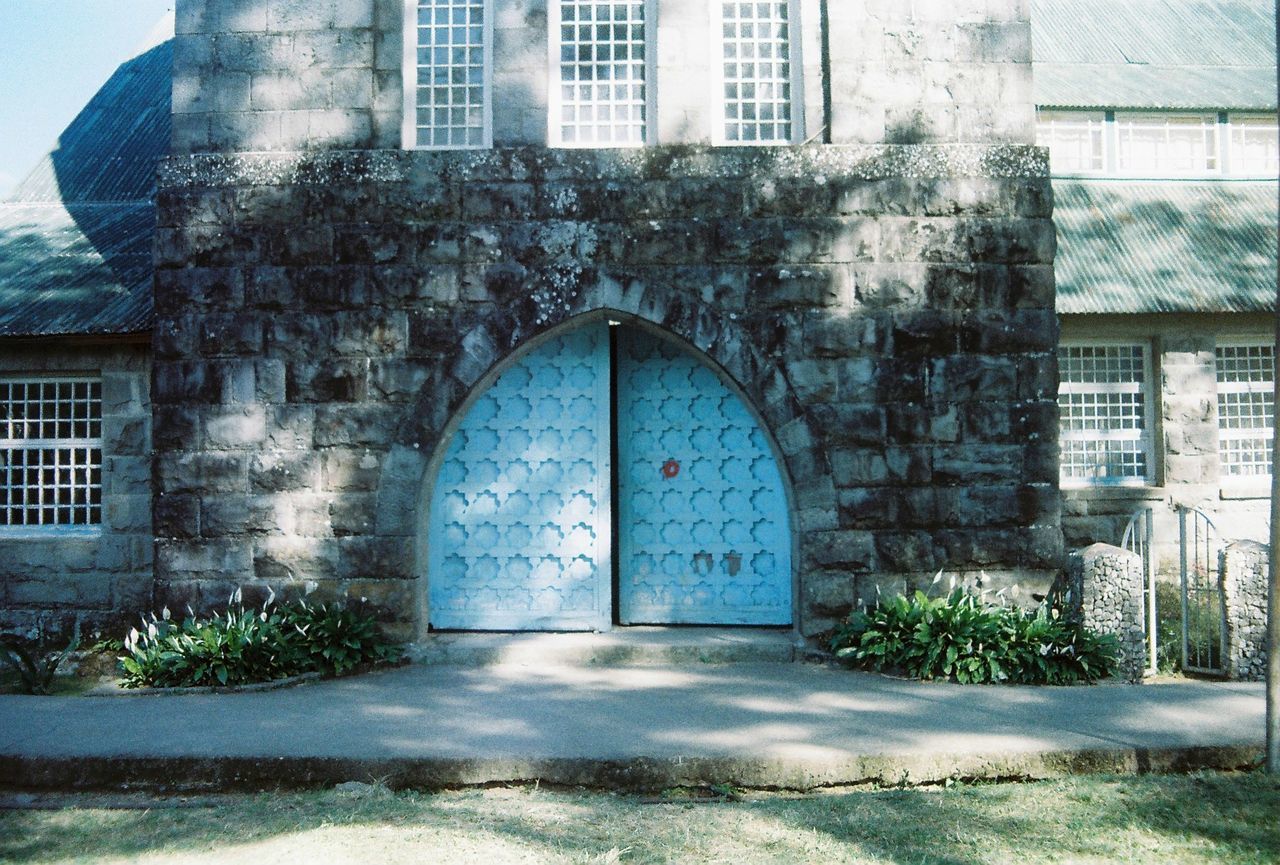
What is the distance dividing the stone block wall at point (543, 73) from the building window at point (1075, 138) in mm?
4084

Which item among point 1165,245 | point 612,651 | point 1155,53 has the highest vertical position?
point 1155,53

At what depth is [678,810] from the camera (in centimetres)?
502

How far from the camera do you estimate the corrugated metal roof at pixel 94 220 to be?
30.1ft

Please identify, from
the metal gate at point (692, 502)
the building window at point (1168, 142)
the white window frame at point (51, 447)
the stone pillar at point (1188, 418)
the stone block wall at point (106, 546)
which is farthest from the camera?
the building window at point (1168, 142)

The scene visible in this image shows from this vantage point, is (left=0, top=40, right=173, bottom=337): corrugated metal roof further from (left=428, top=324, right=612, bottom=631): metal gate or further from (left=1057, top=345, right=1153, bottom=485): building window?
(left=1057, top=345, right=1153, bottom=485): building window

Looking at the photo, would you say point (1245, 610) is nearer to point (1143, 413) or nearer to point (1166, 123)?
point (1143, 413)

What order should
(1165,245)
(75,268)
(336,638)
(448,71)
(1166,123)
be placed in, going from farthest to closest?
(1166,123) < (1165,245) < (75,268) < (448,71) < (336,638)

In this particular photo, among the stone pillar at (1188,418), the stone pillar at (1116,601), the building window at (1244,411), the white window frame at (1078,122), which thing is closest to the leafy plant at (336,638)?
the stone pillar at (1116,601)

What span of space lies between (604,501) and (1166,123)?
8.55 m

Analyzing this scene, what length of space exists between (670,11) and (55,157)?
7627 millimetres

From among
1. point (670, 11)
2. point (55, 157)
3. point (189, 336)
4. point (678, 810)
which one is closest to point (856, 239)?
point (670, 11)

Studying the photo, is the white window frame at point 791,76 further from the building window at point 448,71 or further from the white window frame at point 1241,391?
the white window frame at point 1241,391

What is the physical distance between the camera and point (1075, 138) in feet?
39.9

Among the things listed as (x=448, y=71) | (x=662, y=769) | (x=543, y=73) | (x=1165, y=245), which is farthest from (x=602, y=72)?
(x=1165, y=245)
